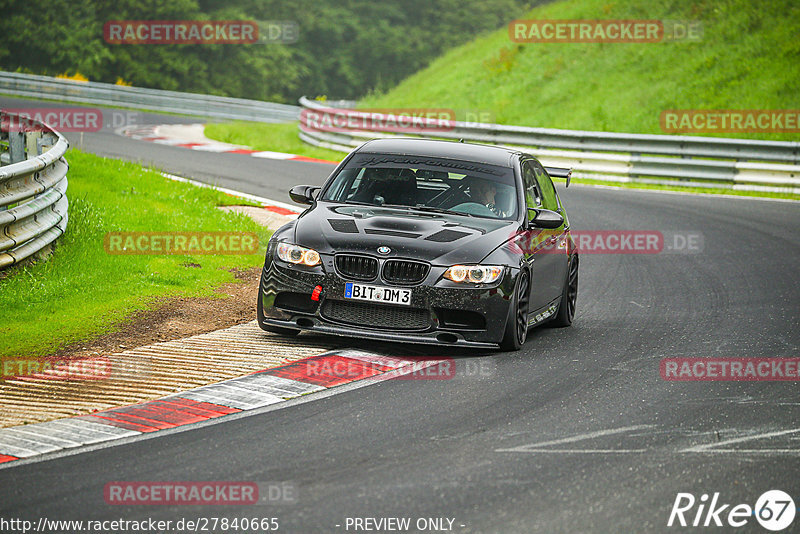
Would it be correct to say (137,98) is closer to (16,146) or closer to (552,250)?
(16,146)

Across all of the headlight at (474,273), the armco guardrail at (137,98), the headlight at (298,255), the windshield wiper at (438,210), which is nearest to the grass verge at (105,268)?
the headlight at (298,255)

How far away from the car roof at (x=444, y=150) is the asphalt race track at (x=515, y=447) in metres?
1.63

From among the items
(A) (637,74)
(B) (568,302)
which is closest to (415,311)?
(B) (568,302)

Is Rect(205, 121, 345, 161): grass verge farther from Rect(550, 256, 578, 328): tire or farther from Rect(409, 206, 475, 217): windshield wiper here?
Rect(409, 206, 475, 217): windshield wiper

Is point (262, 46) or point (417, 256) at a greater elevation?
point (417, 256)

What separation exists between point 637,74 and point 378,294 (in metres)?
27.1

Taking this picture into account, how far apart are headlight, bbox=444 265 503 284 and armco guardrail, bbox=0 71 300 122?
3084cm

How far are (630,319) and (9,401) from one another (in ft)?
19.3

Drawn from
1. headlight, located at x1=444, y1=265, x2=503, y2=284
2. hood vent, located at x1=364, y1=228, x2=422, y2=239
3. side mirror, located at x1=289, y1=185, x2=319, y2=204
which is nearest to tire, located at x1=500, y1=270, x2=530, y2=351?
headlight, located at x1=444, y1=265, x2=503, y2=284

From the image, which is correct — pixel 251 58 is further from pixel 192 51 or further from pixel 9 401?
pixel 9 401

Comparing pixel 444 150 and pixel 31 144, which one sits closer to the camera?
pixel 444 150

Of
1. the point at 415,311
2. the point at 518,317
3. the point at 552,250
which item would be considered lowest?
the point at 518,317

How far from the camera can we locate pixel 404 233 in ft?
28.0

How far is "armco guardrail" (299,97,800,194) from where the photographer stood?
22484 mm
